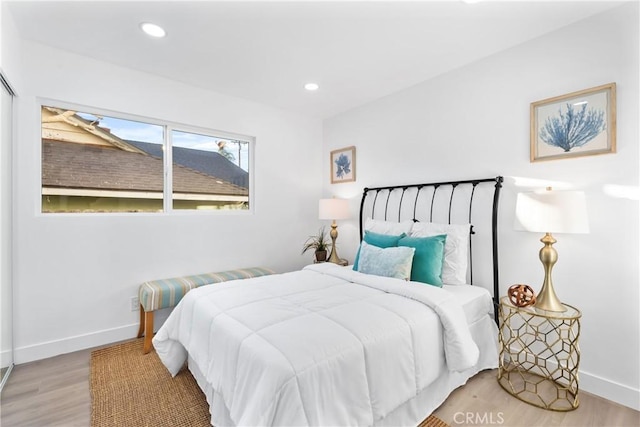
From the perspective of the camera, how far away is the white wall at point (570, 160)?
1.89 meters

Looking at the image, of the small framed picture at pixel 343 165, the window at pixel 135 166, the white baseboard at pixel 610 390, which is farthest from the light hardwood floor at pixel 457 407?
the small framed picture at pixel 343 165

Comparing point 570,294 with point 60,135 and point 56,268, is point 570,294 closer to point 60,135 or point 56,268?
point 56,268

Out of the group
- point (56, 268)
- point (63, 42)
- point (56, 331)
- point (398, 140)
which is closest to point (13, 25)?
point (63, 42)

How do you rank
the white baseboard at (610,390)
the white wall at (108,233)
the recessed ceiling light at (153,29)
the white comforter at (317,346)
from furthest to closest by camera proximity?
1. the white wall at (108,233)
2. the recessed ceiling light at (153,29)
3. the white baseboard at (610,390)
4. the white comforter at (317,346)

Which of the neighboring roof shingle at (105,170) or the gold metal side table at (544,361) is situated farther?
the neighboring roof shingle at (105,170)

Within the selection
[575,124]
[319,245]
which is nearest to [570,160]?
[575,124]

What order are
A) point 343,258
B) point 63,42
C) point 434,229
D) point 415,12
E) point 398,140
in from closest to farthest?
1. point 415,12
2. point 63,42
3. point 434,229
4. point 398,140
5. point 343,258

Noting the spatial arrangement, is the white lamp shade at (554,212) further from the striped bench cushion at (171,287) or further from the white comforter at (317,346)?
the striped bench cushion at (171,287)

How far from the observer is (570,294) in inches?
83.4

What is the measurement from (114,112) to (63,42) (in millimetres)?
596

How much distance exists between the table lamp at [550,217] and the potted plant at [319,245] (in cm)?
220

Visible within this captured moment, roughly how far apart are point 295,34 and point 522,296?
7.98 feet

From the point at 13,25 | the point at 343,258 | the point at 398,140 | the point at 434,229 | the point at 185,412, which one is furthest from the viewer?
the point at 343,258

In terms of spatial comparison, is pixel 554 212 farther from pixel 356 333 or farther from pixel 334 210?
pixel 334 210
